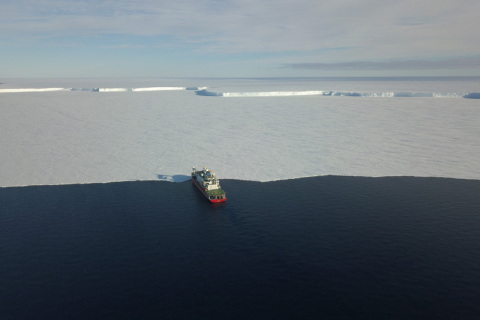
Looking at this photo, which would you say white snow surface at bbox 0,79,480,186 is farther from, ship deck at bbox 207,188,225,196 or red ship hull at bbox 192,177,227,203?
ship deck at bbox 207,188,225,196

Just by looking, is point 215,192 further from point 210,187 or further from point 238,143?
point 238,143

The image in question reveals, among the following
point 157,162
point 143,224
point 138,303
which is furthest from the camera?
point 157,162

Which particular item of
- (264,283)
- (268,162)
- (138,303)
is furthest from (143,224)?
(268,162)

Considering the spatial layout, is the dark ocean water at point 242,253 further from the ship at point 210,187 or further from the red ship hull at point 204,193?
the ship at point 210,187

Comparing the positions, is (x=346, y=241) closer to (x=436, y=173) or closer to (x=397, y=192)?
(x=397, y=192)

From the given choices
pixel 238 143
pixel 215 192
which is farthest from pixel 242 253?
pixel 238 143

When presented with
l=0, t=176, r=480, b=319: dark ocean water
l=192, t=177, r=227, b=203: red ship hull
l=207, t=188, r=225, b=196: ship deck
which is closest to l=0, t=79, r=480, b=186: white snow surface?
l=192, t=177, r=227, b=203: red ship hull

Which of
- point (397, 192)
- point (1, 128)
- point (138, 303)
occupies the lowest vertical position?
point (138, 303)
